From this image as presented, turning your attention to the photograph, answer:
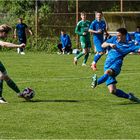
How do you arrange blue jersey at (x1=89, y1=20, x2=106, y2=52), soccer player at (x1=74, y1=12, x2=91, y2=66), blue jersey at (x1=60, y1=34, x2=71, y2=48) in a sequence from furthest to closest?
blue jersey at (x1=60, y1=34, x2=71, y2=48) → soccer player at (x1=74, y1=12, x2=91, y2=66) → blue jersey at (x1=89, y1=20, x2=106, y2=52)

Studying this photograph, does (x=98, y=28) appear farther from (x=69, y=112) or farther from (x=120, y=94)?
(x=69, y=112)

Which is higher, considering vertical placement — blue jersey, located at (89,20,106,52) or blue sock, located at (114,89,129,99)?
blue jersey, located at (89,20,106,52)

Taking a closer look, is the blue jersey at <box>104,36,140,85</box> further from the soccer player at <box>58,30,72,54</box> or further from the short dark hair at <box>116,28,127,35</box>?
the soccer player at <box>58,30,72,54</box>

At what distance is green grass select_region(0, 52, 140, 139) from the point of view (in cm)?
918

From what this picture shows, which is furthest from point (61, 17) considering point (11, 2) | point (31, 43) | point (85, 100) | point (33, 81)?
point (85, 100)

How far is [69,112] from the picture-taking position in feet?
36.8

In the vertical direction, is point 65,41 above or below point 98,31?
below

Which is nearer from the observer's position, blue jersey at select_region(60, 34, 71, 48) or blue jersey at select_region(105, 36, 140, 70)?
blue jersey at select_region(105, 36, 140, 70)

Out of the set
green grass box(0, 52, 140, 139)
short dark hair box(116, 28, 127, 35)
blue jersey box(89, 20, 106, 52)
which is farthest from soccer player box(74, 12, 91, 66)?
short dark hair box(116, 28, 127, 35)

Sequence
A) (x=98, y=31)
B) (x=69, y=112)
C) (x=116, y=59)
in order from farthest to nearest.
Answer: (x=98, y=31)
(x=116, y=59)
(x=69, y=112)

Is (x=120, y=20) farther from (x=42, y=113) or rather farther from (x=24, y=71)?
(x=42, y=113)

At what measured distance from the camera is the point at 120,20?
38.5m

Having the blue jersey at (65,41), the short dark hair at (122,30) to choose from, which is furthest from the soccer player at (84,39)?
the blue jersey at (65,41)

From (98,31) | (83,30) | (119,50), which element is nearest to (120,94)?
(119,50)
